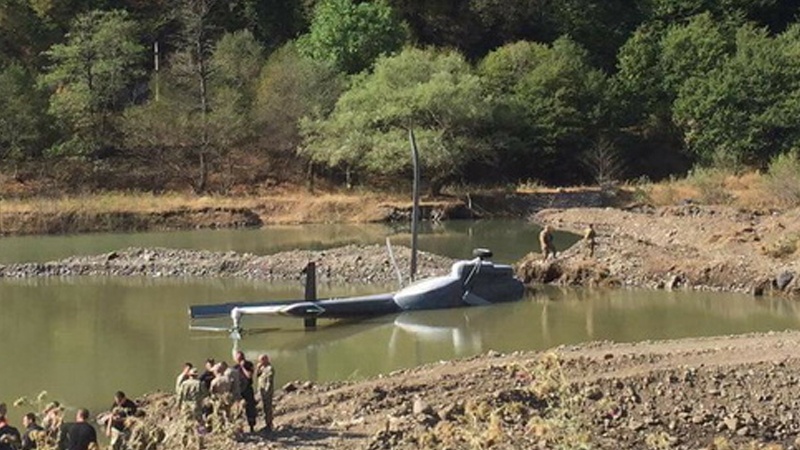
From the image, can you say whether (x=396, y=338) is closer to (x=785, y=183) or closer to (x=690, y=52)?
(x=785, y=183)

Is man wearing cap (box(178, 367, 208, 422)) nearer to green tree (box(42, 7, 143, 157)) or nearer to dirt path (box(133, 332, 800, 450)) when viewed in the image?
dirt path (box(133, 332, 800, 450))

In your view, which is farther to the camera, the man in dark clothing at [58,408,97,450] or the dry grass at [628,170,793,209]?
the dry grass at [628,170,793,209]

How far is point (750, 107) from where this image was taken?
56000mm

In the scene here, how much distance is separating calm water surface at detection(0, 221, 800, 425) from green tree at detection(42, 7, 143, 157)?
80.4 ft

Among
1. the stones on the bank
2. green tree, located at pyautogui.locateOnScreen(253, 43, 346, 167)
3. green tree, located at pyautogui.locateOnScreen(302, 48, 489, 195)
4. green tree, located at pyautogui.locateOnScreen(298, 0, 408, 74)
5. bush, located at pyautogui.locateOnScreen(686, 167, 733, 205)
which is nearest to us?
the stones on the bank

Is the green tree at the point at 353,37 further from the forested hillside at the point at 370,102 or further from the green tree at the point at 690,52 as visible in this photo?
the green tree at the point at 690,52

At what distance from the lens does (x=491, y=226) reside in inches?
1861

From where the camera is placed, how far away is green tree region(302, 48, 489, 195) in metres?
51.0

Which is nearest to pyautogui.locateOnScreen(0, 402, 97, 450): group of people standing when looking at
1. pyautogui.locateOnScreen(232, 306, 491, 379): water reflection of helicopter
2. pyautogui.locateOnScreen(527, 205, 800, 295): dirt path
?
pyautogui.locateOnScreen(232, 306, 491, 379): water reflection of helicopter

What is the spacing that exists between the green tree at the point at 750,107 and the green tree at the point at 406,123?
1190cm

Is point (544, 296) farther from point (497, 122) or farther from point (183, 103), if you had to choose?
point (183, 103)

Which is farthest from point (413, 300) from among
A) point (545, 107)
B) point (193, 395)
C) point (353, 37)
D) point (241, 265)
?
point (353, 37)

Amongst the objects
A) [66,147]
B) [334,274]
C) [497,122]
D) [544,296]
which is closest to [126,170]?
[66,147]

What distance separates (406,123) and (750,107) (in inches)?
705
